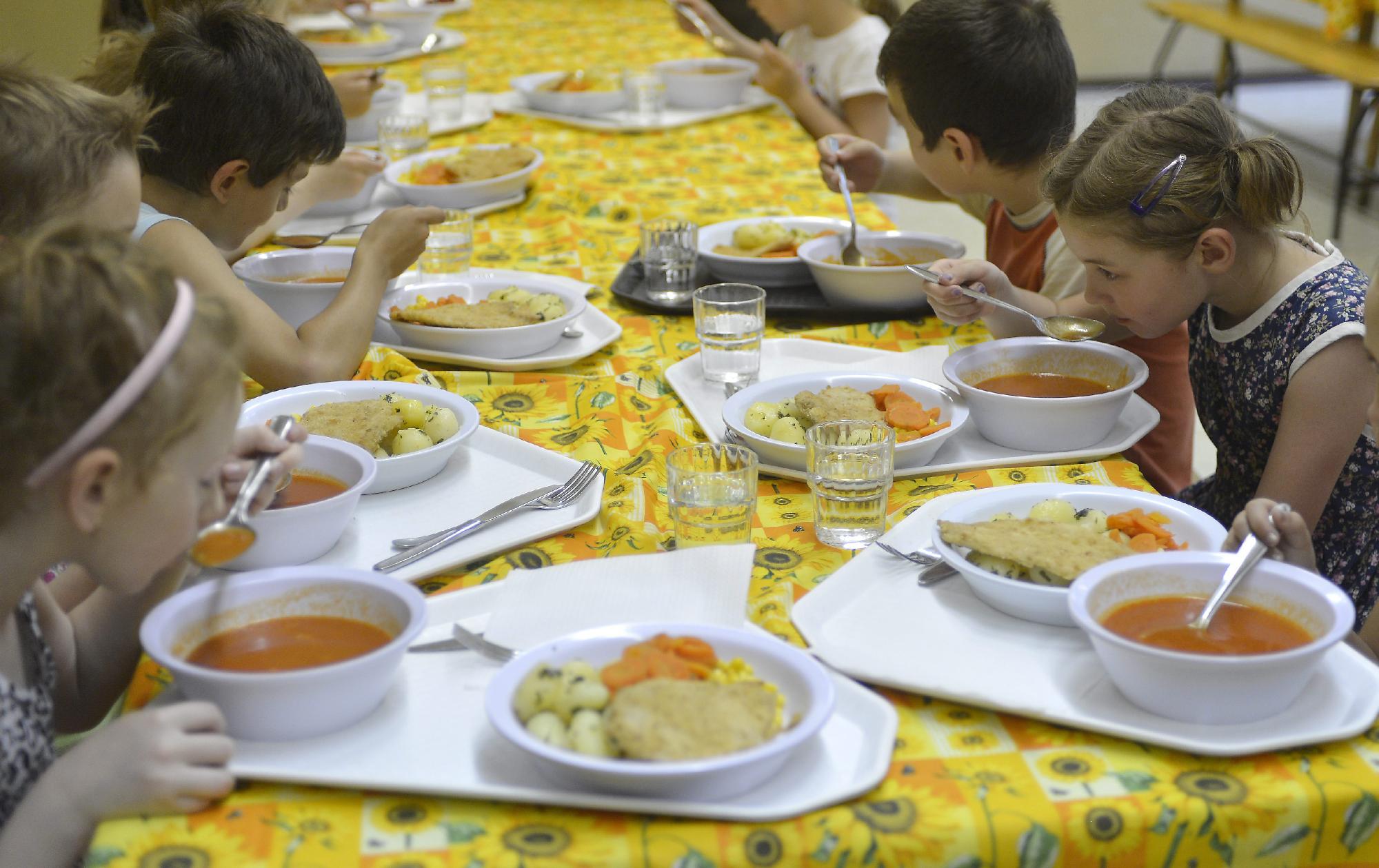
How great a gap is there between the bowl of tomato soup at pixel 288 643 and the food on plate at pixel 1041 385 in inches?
36.6

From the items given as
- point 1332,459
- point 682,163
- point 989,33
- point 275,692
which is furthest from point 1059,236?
point 275,692

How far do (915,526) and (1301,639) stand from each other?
42 cm

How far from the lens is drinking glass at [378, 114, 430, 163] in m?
3.04

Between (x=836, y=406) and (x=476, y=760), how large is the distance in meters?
0.79

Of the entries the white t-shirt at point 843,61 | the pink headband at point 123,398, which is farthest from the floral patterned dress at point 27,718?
the white t-shirt at point 843,61

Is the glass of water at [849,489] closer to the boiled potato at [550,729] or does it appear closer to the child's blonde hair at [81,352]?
the boiled potato at [550,729]

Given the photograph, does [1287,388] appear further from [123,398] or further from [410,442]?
[123,398]

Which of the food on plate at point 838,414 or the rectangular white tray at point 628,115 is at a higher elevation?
the rectangular white tray at point 628,115

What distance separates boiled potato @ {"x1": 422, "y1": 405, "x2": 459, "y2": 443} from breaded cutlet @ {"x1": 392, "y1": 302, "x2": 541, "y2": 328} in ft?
1.32

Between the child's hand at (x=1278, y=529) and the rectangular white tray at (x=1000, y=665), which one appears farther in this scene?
the child's hand at (x=1278, y=529)

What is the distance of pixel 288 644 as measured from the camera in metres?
Answer: 1.08

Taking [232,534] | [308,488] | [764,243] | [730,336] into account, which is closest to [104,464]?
[232,534]

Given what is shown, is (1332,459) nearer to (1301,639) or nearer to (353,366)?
(1301,639)

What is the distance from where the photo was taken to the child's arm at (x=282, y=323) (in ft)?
5.79
